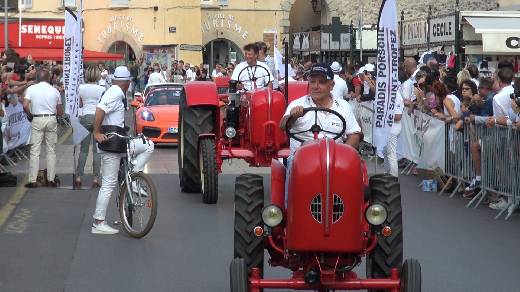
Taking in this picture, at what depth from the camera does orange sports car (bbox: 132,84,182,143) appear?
1001 inches

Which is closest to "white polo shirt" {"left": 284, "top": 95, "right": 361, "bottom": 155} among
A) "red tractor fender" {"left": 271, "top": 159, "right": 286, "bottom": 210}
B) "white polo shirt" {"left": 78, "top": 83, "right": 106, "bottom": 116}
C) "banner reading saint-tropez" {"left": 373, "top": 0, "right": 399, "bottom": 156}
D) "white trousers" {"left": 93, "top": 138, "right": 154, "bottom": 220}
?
"red tractor fender" {"left": 271, "top": 159, "right": 286, "bottom": 210}

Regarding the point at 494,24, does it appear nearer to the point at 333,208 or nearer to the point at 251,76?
the point at 251,76

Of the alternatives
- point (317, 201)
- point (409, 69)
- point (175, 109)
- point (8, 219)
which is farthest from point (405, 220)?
point (175, 109)

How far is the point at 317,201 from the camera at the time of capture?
757 centimetres

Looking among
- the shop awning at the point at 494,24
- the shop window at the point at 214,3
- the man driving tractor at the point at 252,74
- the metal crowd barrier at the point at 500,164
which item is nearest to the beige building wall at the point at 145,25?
the shop window at the point at 214,3

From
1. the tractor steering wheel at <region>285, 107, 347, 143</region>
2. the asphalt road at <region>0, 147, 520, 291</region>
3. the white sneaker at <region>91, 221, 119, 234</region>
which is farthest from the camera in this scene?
the white sneaker at <region>91, 221, 119, 234</region>

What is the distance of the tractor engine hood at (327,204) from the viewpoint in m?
7.54

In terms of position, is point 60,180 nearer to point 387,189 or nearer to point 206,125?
point 206,125

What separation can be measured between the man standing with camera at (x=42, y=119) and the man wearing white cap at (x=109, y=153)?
4.23 meters

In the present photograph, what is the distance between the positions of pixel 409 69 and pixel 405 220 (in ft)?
29.5

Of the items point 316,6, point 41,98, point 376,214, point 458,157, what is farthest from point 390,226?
point 316,6

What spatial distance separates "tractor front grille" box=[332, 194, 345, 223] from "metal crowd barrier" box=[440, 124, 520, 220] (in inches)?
280

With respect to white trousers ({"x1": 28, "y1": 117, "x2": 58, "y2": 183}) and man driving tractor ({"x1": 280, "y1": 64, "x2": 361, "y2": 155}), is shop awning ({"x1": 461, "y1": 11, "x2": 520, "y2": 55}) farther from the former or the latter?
man driving tractor ({"x1": 280, "y1": 64, "x2": 361, "y2": 155})

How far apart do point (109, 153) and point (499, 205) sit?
524cm
